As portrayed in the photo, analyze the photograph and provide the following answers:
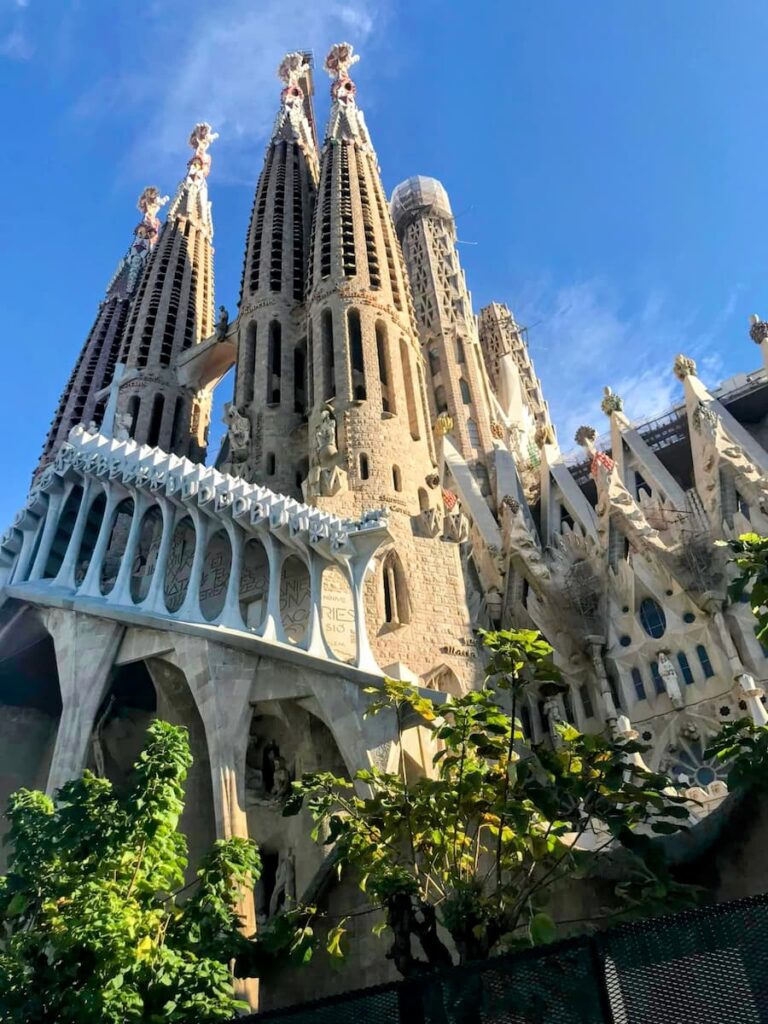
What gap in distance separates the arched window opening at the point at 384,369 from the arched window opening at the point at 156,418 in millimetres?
12063

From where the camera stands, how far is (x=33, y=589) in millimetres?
19250

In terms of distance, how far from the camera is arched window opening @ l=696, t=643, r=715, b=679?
63.6 ft

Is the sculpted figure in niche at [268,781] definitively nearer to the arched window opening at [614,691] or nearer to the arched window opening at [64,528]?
the arched window opening at [64,528]

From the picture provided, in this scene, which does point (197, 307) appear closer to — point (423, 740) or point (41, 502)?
point (41, 502)

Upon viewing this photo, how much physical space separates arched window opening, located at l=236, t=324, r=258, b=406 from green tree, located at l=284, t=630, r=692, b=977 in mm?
21590

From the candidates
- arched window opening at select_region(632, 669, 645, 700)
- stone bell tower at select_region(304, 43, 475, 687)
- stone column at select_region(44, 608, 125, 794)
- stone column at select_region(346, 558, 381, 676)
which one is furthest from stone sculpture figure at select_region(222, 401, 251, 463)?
arched window opening at select_region(632, 669, 645, 700)

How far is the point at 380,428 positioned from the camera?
75.4ft

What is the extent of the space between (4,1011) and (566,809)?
16.4 ft

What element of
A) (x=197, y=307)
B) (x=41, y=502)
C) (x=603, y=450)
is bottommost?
(x=41, y=502)

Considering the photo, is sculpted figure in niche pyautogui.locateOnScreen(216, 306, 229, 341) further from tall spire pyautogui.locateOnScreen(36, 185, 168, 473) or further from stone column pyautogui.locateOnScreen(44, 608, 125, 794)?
stone column pyautogui.locateOnScreen(44, 608, 125, 794)

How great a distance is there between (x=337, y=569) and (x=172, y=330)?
78.2ft

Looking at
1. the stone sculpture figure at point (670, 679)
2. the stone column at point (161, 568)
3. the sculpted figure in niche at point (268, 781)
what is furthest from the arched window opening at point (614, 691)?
the stone column at point (161, 568)

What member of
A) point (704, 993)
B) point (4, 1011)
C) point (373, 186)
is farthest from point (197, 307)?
point (704, 993)

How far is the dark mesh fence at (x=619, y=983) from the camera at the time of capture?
3.95 m
